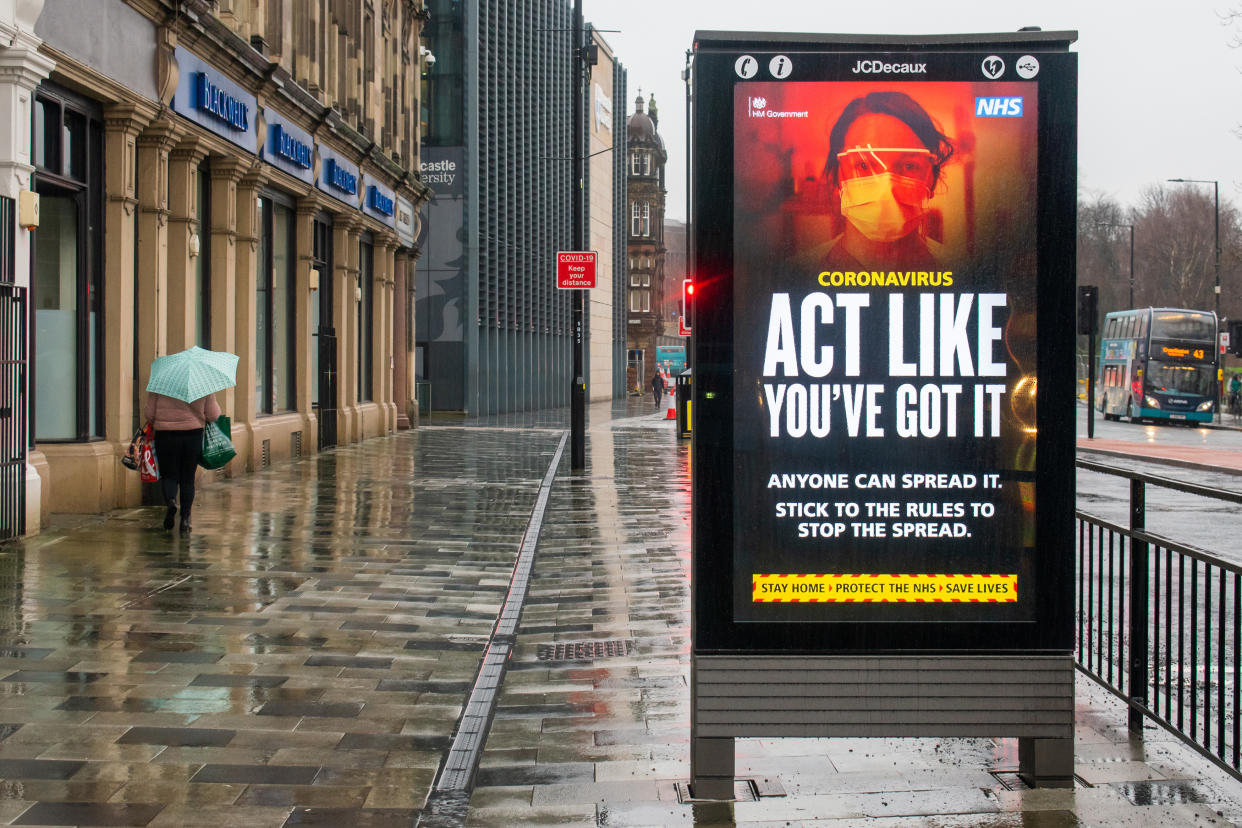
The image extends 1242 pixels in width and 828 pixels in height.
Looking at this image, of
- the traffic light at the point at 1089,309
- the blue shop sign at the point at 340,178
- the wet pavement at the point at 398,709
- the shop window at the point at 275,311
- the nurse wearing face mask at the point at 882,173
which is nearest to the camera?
the nurse wearing face mask at the point at 882,173

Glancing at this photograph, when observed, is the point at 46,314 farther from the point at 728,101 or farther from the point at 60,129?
the point at 728,101

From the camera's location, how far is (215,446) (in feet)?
39.6

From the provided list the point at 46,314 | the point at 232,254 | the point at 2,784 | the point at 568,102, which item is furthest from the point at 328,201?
the point at 568,102

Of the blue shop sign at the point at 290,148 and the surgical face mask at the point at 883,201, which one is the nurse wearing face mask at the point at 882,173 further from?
the blue shop sign at the point at 290,148

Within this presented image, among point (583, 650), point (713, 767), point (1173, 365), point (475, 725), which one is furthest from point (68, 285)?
point (1173, 365)

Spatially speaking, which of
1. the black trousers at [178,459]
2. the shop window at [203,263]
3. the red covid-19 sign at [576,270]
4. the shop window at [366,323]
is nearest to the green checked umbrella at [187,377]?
the black trousers at [178,459]

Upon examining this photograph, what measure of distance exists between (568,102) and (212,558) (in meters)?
51.4

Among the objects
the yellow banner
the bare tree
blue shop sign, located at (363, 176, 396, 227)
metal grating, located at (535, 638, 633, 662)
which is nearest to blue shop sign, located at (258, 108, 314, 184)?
blue shop sign, located at (363, 176, 396, 227)

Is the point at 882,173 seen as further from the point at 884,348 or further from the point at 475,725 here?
the point at 475,725

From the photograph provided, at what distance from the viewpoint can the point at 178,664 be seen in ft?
21.9

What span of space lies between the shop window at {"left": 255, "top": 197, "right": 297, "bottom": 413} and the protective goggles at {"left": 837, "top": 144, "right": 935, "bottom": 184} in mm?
16431

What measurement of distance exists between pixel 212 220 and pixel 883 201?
1514cm

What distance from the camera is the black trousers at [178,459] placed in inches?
465

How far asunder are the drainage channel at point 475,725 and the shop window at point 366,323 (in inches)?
747
